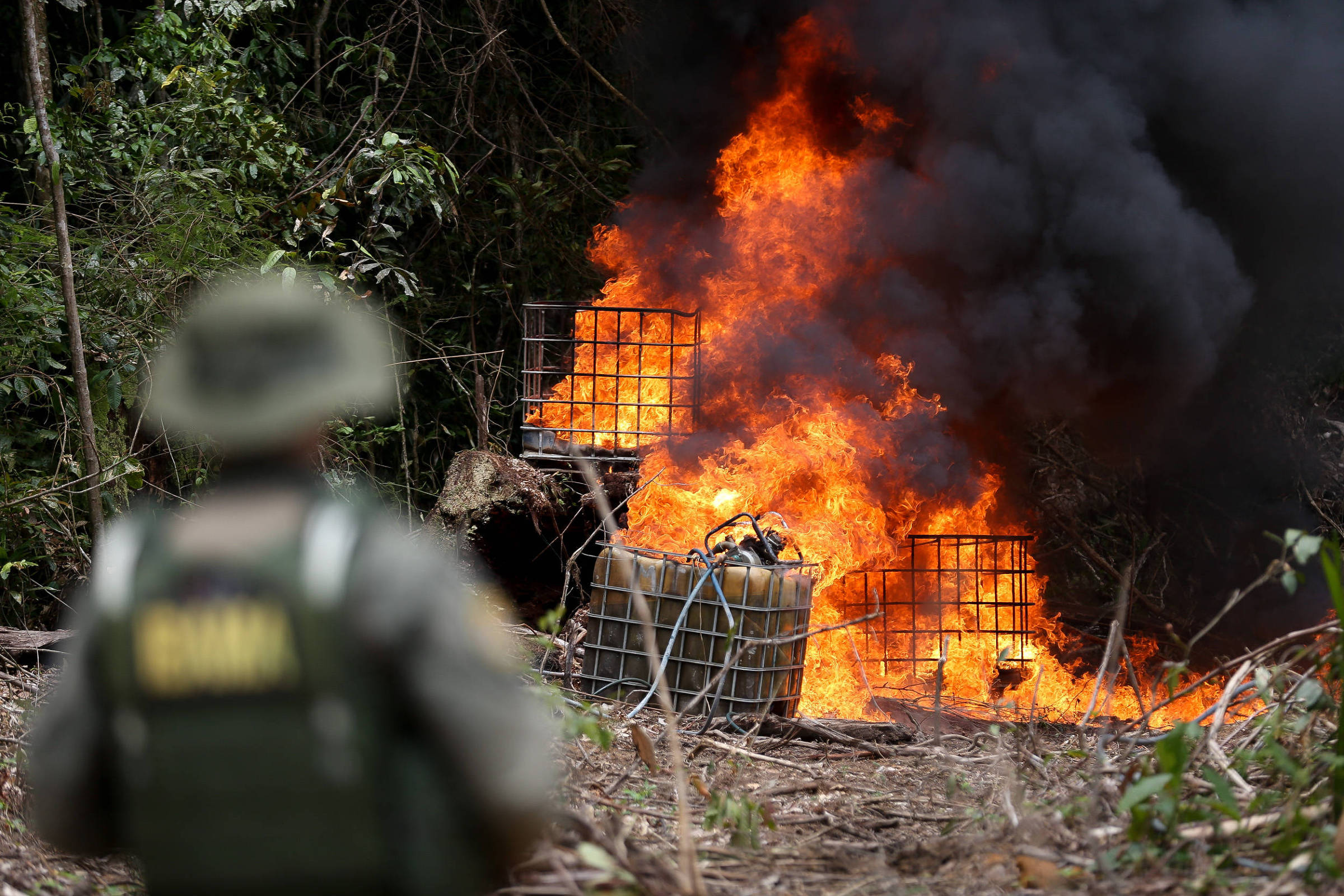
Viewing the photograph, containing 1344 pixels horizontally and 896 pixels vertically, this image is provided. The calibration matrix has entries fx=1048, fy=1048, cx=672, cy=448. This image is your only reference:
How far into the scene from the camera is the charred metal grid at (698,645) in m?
4.27

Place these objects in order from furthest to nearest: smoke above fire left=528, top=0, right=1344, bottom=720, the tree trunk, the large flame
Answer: smoke above fire left=528, top=0, right=1344, bottom=720
the large flame
the tree trunk

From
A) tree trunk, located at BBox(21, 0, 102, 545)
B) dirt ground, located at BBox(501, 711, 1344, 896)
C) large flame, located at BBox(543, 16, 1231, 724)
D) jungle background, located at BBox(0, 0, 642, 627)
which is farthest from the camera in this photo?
large flame, located at BBox(543, 16, 1231, 724)

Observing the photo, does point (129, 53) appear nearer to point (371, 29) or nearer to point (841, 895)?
point (371, 29)

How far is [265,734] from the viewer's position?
148 centimetres

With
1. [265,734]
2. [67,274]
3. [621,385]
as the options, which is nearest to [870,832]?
[265,734]

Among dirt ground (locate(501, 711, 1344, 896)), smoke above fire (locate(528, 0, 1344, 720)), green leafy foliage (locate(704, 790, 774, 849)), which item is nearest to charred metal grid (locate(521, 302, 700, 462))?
smoke above fire (locate(528, 0, 1344, 720))

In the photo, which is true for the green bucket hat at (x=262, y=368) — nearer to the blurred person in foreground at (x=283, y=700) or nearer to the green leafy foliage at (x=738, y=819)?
the blurred person in foreground at (x=283, y=700)

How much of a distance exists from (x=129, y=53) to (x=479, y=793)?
17.9 ft

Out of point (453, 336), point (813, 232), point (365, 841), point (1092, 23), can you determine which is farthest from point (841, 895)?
point (1092, 23)

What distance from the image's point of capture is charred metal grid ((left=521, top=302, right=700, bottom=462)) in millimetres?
6270

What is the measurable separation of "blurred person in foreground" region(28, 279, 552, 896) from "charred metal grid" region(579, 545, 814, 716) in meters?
2.66

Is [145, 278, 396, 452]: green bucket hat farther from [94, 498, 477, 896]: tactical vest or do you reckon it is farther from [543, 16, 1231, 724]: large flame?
[543, 16, 1231, 724]: large flame

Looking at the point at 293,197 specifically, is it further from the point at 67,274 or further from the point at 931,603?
the point at 931,603

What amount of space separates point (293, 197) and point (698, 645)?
338cm
